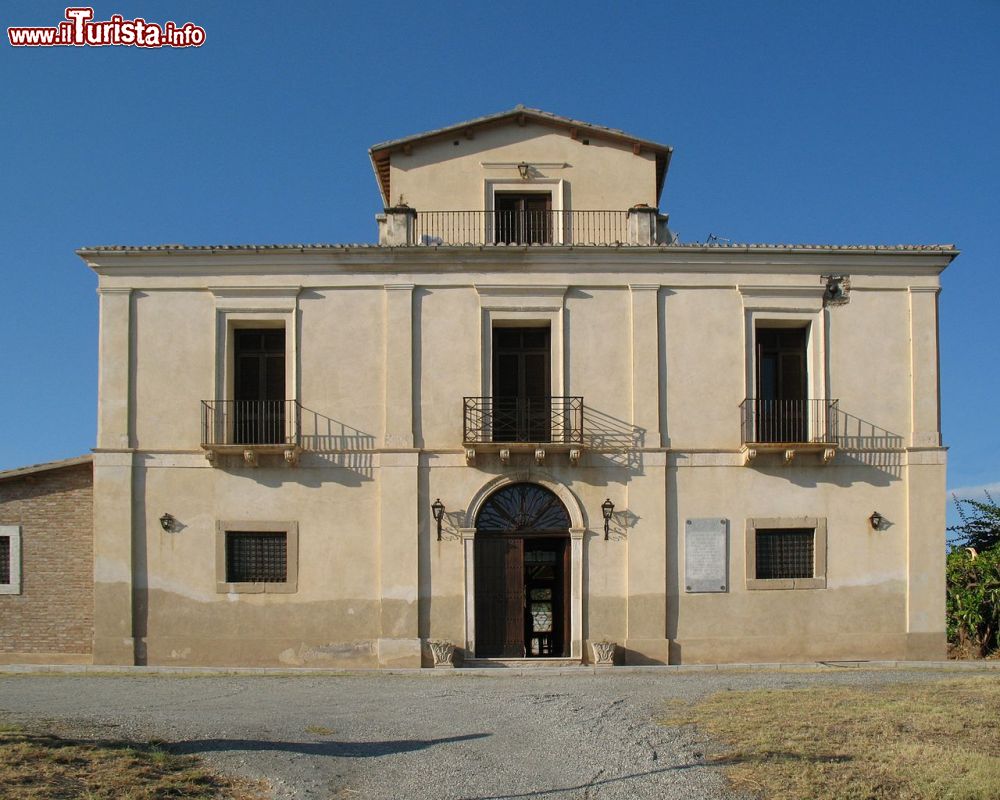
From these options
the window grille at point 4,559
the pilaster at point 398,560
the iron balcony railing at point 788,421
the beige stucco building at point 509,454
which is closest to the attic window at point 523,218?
the beige stucco building at point 509,454

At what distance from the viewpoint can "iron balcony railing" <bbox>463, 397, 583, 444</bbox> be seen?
19797mm

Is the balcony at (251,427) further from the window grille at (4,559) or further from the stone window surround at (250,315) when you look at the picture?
the window grille at (4,559)

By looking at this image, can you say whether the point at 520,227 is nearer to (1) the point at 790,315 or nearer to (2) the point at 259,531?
(1) the point at 790,315

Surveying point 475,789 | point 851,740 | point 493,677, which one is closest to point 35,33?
point 493,677

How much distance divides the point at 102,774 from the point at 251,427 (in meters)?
10.8

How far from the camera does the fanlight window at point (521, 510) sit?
65.4ft

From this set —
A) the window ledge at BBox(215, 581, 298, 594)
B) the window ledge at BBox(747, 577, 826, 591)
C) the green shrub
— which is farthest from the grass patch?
the window ledge at BBox(215, 581, 298, 594)

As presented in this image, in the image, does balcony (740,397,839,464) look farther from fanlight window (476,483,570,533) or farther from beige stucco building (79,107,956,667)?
fanlight window (476,483,570,533)

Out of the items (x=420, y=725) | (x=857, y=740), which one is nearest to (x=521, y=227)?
(x=420, y=725)

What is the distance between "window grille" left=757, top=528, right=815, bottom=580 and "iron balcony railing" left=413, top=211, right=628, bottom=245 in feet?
20.1

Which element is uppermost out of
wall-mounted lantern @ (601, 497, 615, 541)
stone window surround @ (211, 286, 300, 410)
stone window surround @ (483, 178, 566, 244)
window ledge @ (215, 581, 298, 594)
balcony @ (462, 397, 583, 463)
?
stone window surround @ (483, 178, 566, 244)

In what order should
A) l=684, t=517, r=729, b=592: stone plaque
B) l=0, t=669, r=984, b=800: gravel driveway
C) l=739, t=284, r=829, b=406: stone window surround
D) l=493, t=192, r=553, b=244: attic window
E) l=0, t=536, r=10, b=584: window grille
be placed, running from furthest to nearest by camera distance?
l=493, t=192, r=553, b=244: attic window → l=739, t=284, r=829, b=406: stone window surround → l=0, t=536, r=10, b=584: window grille → l=684, t=517, r=729, b=592: stone plaque → l=0, t=669, r=984, b=800: gravel driveway

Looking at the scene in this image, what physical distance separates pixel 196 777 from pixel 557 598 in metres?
11.4

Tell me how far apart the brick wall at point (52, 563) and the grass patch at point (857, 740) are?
11.6 meters
